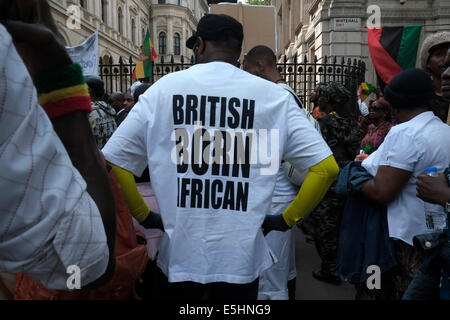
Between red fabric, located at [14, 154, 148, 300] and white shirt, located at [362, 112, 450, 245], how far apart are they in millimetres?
1592

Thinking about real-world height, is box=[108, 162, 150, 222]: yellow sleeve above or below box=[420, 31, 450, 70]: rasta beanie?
below

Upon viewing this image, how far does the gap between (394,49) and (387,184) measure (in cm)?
465

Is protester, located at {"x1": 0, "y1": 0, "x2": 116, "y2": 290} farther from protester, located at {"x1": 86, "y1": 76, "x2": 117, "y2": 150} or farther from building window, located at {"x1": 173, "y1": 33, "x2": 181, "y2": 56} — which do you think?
building window, located at {"x1": 173, "y1": 33, "x2": 181, "y2": 56}

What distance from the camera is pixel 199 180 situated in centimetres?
181

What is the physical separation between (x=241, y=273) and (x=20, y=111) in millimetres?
1340

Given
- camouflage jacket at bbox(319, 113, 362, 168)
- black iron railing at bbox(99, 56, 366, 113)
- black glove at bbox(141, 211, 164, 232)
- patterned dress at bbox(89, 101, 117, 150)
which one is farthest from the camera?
black iron railing at bbox(99, 56, 366, 113)

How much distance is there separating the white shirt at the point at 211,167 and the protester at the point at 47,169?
0.90 m

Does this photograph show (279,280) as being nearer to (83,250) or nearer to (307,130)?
(307,130)

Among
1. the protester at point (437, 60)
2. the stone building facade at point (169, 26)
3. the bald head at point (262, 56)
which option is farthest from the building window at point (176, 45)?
the protester at point (437, 60)

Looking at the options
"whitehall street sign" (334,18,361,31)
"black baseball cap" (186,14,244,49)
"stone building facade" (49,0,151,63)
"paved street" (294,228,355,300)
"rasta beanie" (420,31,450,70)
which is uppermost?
"stone building facade" (49,0,151,63)

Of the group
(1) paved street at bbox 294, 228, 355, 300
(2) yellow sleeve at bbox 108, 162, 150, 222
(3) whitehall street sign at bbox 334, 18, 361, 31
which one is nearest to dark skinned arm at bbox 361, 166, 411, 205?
(2) yellow sleeve at bbox 108, 162, 150, 222

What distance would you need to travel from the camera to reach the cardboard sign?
212 inches

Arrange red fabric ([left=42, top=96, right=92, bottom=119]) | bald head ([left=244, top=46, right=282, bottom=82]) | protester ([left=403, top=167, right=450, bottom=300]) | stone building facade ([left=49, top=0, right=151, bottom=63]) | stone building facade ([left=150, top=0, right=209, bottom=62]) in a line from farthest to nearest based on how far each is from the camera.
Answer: stone building facade ([left=150, top=0, right=209, bottom=62]) → stone building facade ([left=49, top=0, right=151, bottom=63]) → bald head ([left=244, top=46, right=282, bottom=82]) → protester ([left=403, top=167, right=450, bottom=300]) → red fabric ([left=42, top=96, right=92, bottom=119])

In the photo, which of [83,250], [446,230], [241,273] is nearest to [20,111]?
[83,250]
